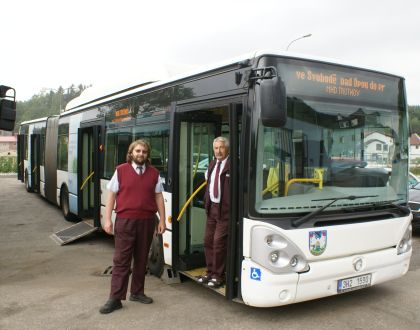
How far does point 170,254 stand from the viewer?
590 centimetres

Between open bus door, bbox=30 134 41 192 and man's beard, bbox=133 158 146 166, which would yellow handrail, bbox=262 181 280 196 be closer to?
man's beard, bbox=133 158 146 166

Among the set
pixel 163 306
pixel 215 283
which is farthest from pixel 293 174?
pixel 163 306

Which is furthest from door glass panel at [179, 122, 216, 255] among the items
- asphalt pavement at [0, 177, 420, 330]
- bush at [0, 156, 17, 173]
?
bush at [0, 156, 17, 173]

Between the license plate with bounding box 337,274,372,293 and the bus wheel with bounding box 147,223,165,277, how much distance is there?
8.02ft

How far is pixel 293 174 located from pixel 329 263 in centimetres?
96

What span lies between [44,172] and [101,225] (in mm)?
6501

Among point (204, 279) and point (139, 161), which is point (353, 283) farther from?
point (139, 161)

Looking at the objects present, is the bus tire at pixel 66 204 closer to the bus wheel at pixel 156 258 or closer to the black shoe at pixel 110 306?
the bus wheel at pixel 156 258

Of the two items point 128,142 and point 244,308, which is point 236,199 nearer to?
point 244,308

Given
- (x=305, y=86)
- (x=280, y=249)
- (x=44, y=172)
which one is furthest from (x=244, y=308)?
(x=44, y=172)

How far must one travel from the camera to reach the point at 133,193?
4977 mm

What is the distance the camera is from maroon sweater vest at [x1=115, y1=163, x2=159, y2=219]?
16.3 feet

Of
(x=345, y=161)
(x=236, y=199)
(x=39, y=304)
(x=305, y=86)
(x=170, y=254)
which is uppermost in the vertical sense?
(x=305, y=86)

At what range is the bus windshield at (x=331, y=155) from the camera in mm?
4516
